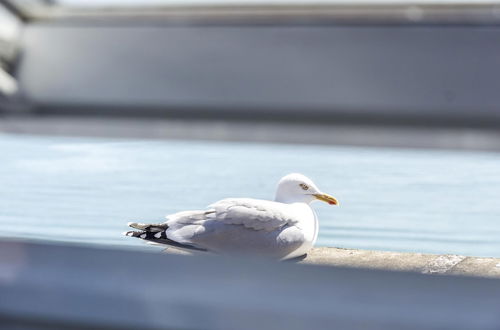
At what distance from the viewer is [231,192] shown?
9.64 feet

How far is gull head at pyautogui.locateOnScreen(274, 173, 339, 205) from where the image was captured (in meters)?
2.59

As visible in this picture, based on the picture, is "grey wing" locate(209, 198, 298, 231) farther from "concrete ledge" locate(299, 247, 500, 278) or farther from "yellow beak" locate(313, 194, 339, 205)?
"yellow beak" locate(313, 194, 339, 205)

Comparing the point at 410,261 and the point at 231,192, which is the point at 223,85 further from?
the point at 231,192

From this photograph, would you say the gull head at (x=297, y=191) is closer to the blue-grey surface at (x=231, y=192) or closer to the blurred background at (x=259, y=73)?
the blue-grey surface at (x=231, y=192)

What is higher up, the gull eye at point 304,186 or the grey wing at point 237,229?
the gull eye at point 304,186

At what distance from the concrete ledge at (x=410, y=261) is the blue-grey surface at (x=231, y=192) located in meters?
0.12

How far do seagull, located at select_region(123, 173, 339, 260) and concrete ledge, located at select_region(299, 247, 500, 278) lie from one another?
0.11 metres

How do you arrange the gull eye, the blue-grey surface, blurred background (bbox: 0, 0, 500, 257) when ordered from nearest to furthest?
blurred background (bbox: 0, 0, 500, 257), the blue-grey surface, the gull eye

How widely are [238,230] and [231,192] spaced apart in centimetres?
76

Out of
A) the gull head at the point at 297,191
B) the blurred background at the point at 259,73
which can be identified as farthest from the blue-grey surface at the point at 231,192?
the blurred background at the point at 259,73

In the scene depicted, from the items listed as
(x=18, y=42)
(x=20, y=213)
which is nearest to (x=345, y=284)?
(x=18, y=42)

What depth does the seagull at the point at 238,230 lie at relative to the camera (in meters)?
2.18

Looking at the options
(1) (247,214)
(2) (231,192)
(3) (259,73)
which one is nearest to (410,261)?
(1) (247,214)

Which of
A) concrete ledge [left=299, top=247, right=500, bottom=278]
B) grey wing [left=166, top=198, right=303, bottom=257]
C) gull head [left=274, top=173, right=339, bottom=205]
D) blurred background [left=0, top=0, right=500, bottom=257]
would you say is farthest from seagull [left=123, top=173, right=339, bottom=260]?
blurred background [left=0, top=0, right=500, bottom=257]
